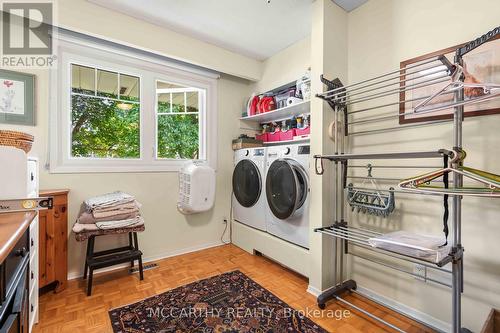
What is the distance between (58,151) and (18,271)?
1.56 metres

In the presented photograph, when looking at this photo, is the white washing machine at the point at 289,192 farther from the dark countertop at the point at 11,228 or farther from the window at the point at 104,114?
the dark countertop at the point at 11,228

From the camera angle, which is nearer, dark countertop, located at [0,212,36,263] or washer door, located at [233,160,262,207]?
dark countertop, located at [0,212,36,263]

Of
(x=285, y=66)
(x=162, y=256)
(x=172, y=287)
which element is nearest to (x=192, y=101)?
(x=285, y=66)

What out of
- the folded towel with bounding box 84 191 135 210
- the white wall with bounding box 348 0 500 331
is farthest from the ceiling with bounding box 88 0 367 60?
the folded towel with bounding box 84 191 135 210

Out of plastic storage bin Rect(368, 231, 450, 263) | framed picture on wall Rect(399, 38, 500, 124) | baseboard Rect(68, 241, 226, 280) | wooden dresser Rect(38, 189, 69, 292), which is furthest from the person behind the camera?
baseboard Rect(68, 241, 226, 280)

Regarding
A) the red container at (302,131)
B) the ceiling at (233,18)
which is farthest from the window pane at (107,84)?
the red container at (302,131)

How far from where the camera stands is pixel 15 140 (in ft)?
3.97

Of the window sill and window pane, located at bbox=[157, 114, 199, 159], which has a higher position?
window pane, located at bbox=[157, 114, 199, 159]

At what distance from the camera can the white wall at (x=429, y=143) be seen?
133 centimetres

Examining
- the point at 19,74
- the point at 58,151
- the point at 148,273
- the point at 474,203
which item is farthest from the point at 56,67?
the point at 474,203

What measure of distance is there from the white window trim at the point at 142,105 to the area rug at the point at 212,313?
1363 millimetres

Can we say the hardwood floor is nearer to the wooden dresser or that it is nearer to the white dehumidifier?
the wooden dresser

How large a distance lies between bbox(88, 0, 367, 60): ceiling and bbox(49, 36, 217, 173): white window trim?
17.0 inches

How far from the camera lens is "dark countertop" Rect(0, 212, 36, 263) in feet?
2.22
